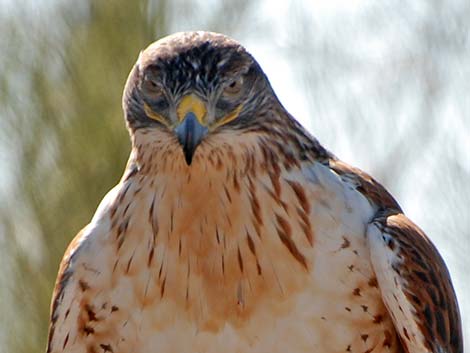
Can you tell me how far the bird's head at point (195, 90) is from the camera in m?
6.69

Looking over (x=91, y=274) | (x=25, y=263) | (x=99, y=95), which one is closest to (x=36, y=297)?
(x=25, y=263)

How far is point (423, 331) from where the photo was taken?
7.09m

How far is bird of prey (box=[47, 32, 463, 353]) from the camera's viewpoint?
7.07 meters

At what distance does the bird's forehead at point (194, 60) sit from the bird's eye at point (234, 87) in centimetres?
3

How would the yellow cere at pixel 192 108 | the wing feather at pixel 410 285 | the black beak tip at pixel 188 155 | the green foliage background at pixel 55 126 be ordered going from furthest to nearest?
the green foliage background at pixel 55 126 → the wing feather at pixel 410 285 → the yellow cere at pixel 192 108 → the black beak tip at pixel 188 155

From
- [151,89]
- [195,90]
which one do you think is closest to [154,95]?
[151,89]

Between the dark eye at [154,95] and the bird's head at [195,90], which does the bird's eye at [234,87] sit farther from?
the dark eye at [154,95]

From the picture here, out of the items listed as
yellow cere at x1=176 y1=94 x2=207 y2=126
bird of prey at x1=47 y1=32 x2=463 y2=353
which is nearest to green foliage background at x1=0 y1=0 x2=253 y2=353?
bird of prey at x1=47 y1=32 x2=463 y2=353

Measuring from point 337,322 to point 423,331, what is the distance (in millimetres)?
359

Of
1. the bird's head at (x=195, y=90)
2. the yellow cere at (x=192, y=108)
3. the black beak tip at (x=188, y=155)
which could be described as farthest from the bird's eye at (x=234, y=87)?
the black beak tip at (x=188, y=155)

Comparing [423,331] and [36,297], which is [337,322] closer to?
[423,331]

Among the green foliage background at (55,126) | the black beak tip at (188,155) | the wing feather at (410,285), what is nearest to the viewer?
the black beak tip at (188,155)

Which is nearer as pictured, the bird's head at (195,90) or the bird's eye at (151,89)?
the bird's head at (195,90)

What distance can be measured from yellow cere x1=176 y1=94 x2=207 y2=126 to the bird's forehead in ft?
0.28
